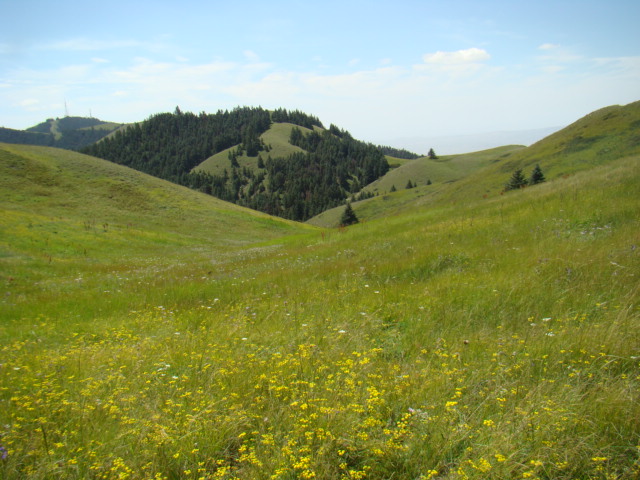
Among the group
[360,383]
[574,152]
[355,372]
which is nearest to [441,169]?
[574,152]

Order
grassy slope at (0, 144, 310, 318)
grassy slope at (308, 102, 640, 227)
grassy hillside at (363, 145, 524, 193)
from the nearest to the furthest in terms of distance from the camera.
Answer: grassy slope at (0, 144, 310, 318) → grassy slope at (308, 102, 640, 227) → grassy hillside at (363, 145, 524, 193)

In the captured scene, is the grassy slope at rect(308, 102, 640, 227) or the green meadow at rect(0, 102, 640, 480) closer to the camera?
the green meadow at rect(0, 102, 640, 480)

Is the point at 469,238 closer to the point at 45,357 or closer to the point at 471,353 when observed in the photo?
the point at 471,353

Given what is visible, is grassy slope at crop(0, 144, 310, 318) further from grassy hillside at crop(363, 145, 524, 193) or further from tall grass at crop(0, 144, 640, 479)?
grassy hillside at crop(363, 145, 524, 193)

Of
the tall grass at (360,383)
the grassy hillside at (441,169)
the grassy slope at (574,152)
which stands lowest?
the tall grass at (360,383)

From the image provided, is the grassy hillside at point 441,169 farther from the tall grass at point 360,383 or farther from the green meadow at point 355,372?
the tall grass at point 360,383

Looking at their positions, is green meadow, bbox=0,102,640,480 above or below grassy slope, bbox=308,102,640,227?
below

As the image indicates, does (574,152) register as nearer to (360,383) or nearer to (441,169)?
(360,383)

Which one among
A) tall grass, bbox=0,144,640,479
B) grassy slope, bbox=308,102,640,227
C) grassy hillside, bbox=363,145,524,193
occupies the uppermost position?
grassy hillside, bbox=363,145,524,193

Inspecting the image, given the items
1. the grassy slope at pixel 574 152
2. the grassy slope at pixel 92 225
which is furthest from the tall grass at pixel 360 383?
the grassy slope at pixel 574 152

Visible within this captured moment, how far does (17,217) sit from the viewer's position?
30750mm

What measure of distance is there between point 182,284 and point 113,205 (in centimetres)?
4506

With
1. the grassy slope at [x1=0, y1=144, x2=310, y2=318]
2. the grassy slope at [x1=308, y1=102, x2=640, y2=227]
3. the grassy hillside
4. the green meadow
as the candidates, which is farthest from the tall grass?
the grassy hillside

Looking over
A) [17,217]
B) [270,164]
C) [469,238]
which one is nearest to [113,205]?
[17,217]
